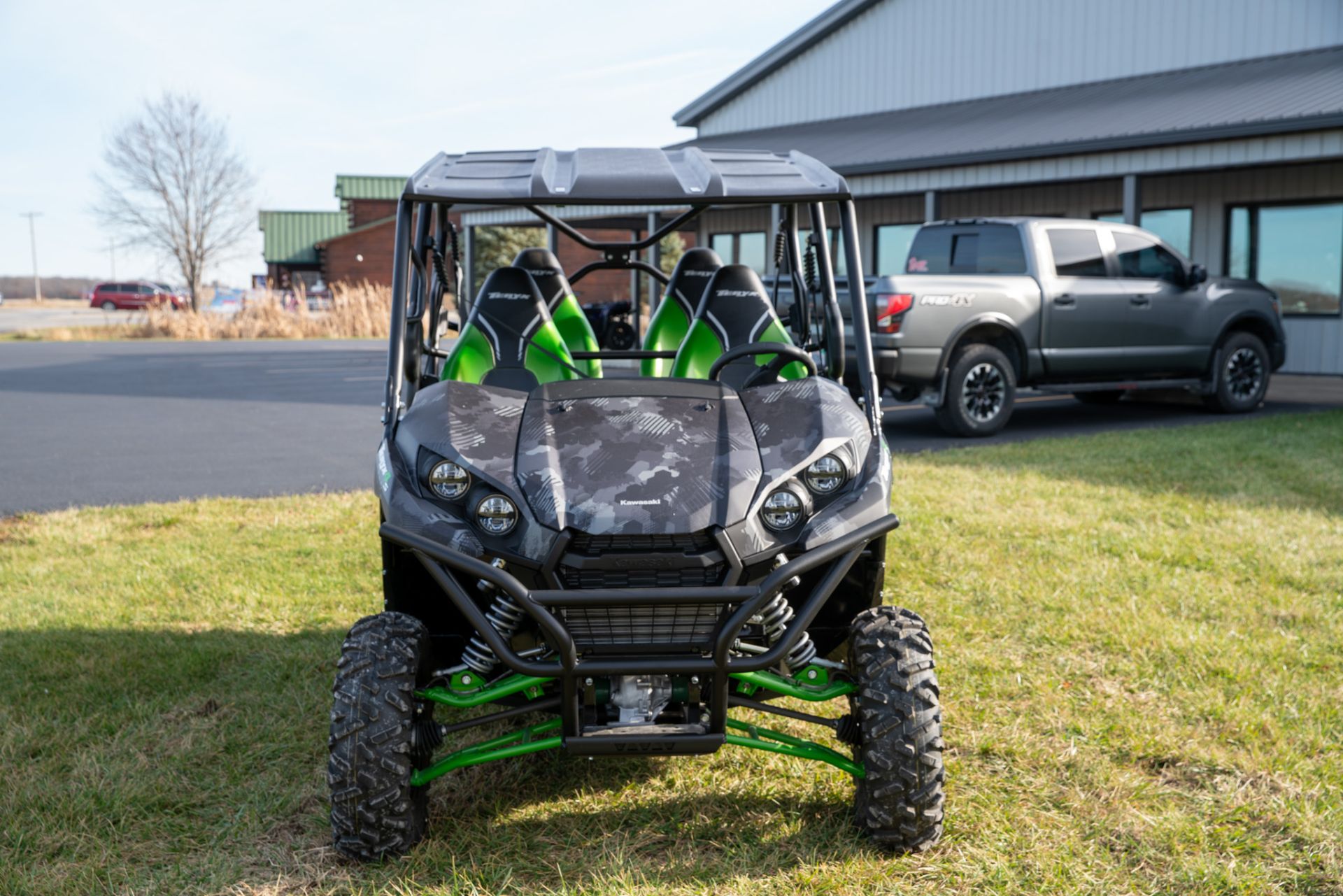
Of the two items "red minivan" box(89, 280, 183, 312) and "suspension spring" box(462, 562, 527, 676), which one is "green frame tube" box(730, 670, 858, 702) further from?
"red minivan" box(89, 280, 183, 312)

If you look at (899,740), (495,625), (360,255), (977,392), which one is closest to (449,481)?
(495,625)

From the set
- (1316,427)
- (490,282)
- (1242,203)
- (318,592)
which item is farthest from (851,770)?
(1242,203)

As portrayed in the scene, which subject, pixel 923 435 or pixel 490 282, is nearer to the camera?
pixel 490 282

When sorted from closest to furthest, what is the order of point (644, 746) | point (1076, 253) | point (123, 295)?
point (644, 746) < point (1076, 253) < point (123, 295)

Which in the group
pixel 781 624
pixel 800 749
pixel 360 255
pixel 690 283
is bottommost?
pixel 800 749

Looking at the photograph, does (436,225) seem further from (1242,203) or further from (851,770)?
(1242,203)

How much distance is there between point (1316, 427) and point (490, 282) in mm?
9595

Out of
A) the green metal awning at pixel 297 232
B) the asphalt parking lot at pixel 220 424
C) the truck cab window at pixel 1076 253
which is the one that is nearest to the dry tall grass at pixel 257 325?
the asphalt parking lot at pixel 220 424

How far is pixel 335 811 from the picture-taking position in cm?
321

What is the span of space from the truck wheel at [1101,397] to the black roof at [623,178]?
11260 mm

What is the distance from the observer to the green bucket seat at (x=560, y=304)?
215 inches

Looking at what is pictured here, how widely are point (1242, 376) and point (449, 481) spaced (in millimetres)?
11862

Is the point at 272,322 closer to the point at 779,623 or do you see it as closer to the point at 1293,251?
the point at 1293,251

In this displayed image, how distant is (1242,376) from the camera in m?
12.9
